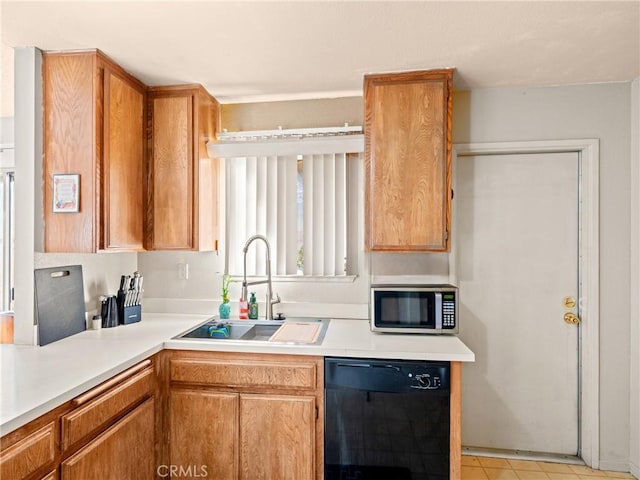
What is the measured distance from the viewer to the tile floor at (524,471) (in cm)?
214

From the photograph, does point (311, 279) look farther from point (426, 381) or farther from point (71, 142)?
point (71, 142)

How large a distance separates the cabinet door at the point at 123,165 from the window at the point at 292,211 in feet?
1.67

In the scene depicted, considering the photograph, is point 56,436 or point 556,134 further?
point 556,134

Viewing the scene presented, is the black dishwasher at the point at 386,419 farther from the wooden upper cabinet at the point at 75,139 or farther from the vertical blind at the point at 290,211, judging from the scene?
the wooden upper cabinet at the point at 75,139

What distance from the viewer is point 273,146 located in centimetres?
232

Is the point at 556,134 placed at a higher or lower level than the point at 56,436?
higher

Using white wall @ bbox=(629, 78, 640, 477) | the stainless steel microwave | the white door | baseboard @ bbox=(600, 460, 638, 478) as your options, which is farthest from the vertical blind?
baseboard @ bbox=(600, 460, 638, 478)

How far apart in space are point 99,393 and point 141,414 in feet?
1.14

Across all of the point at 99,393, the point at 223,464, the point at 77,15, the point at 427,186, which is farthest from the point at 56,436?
the point at 427,186

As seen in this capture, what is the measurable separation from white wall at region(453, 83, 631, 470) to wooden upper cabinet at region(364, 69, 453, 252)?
78cm

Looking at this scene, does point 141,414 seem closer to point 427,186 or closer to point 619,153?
point 427,186

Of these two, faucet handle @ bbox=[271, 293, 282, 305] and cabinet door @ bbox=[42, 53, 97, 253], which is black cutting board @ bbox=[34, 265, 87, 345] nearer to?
cabinet door @ bbox=[42, 53, 97, 253]

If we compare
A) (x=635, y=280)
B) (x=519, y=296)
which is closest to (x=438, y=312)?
(x=519, y=296)

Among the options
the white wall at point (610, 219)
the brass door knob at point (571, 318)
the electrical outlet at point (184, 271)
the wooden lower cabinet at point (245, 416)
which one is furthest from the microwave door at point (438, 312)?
the electrical outlet at point (184, 271)
